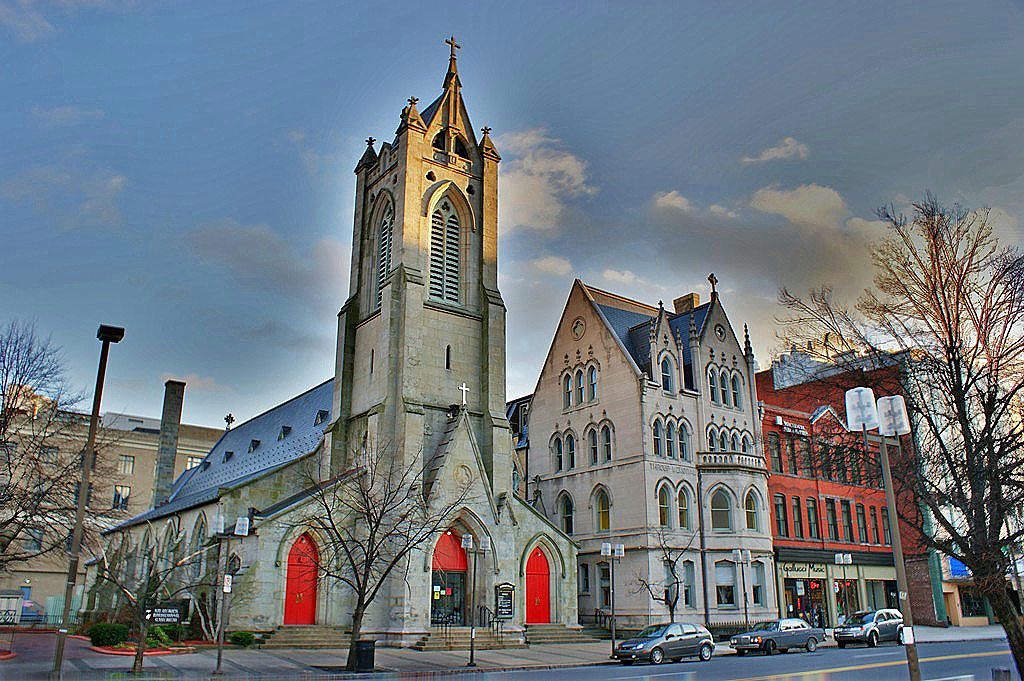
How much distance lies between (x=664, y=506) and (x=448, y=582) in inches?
561

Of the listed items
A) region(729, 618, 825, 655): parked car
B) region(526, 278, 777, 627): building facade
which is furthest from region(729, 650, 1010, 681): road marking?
region(526, 278, 777, 627): building facade

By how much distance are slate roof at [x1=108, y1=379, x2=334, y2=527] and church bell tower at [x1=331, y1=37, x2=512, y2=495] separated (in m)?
5.75

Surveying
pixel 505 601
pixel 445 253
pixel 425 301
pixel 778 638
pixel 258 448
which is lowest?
pixel 778 638

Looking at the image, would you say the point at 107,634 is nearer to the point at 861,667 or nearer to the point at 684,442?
the point at 861,667

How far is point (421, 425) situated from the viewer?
3934cm

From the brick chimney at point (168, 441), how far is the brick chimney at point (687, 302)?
134 feet

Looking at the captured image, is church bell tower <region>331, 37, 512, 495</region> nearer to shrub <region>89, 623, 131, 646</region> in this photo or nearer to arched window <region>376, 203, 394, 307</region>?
arched window <region>376, 203, 394, 307</region>

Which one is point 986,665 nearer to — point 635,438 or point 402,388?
point 635,438

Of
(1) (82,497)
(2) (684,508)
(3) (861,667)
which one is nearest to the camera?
(1) (82,497)

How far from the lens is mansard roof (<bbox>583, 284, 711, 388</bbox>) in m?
50.0

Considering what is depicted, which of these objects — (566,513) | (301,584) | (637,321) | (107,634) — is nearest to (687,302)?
(637,321)

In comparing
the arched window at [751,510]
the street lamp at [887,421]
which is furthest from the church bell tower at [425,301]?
the street lamp at [887,421]

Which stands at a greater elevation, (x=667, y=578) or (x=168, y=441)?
(x=168, y=441)

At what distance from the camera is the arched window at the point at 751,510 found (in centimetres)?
4850
